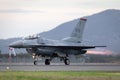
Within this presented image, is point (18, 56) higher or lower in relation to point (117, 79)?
lower

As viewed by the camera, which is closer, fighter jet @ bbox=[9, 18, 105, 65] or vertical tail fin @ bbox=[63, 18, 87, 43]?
fighter jet @ bbox=[9, 18, 105, 65]

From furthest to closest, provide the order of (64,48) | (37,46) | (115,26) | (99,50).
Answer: (115,26) → (99,50) → (64,48) → (37,46)

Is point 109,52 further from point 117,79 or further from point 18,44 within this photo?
point 117,79

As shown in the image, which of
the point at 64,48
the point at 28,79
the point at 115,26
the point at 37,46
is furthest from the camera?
the point at 115,26

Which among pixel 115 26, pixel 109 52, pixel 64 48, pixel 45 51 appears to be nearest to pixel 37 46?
pixel 45 51

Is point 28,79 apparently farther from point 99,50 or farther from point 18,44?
point 99,50

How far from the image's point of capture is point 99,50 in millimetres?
72688

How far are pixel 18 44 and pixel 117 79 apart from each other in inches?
1415

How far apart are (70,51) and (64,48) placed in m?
1.14

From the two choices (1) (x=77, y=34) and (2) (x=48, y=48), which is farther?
(1) (x=77, y=34)

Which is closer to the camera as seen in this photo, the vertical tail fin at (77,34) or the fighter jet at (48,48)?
the fighter jet at (48,48)

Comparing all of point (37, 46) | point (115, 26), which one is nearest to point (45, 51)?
point (37, 46)

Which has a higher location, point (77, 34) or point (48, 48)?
point (77, 34)

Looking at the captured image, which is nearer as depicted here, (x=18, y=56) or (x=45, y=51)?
(x=45, y=51)
